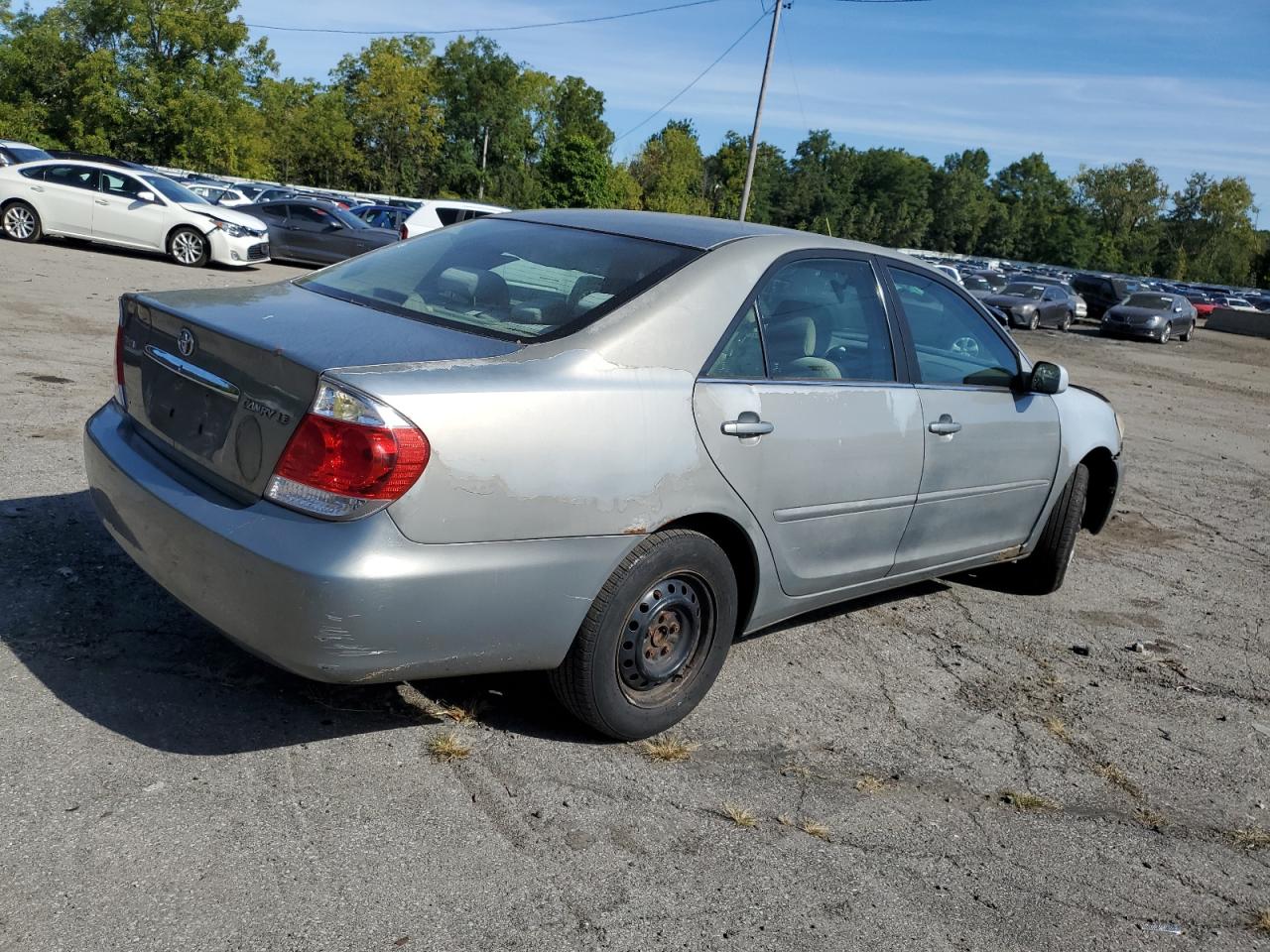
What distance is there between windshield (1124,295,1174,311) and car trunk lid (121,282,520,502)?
34.4 meters

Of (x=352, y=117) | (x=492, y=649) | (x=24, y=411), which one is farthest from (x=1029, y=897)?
(x=352, y=117)

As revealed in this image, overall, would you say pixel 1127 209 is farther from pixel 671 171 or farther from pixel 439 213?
pixel 439 213

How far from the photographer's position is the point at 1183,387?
20.4 m

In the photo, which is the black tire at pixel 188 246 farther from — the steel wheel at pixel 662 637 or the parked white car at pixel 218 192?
the steel wheel at pixel 662 637

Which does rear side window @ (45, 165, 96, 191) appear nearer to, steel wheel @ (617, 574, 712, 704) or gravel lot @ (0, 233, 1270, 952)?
gravel lot @ (0, 233, 1270, 952)

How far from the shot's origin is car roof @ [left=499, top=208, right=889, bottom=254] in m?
4.05

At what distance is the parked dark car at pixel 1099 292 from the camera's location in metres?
39.9

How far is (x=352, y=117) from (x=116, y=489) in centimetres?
7917

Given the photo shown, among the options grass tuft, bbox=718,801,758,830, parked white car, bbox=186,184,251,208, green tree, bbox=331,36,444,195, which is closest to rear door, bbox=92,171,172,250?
parked white car, bbox=186,184,251,208

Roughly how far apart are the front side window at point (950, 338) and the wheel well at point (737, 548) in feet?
4.06

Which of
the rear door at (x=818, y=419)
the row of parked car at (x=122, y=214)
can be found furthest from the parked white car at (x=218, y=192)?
the rear door at (x=818, y=419)

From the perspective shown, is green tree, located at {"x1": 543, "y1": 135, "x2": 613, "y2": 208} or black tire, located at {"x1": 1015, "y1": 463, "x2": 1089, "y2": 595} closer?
black tire, located at {"x1": 1015, "y1": 463, "x2": 1089, "y2": 595}

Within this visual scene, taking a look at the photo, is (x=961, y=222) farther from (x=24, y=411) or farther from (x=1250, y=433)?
(x=24, y=411)

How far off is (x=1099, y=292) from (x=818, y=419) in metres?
40.2
